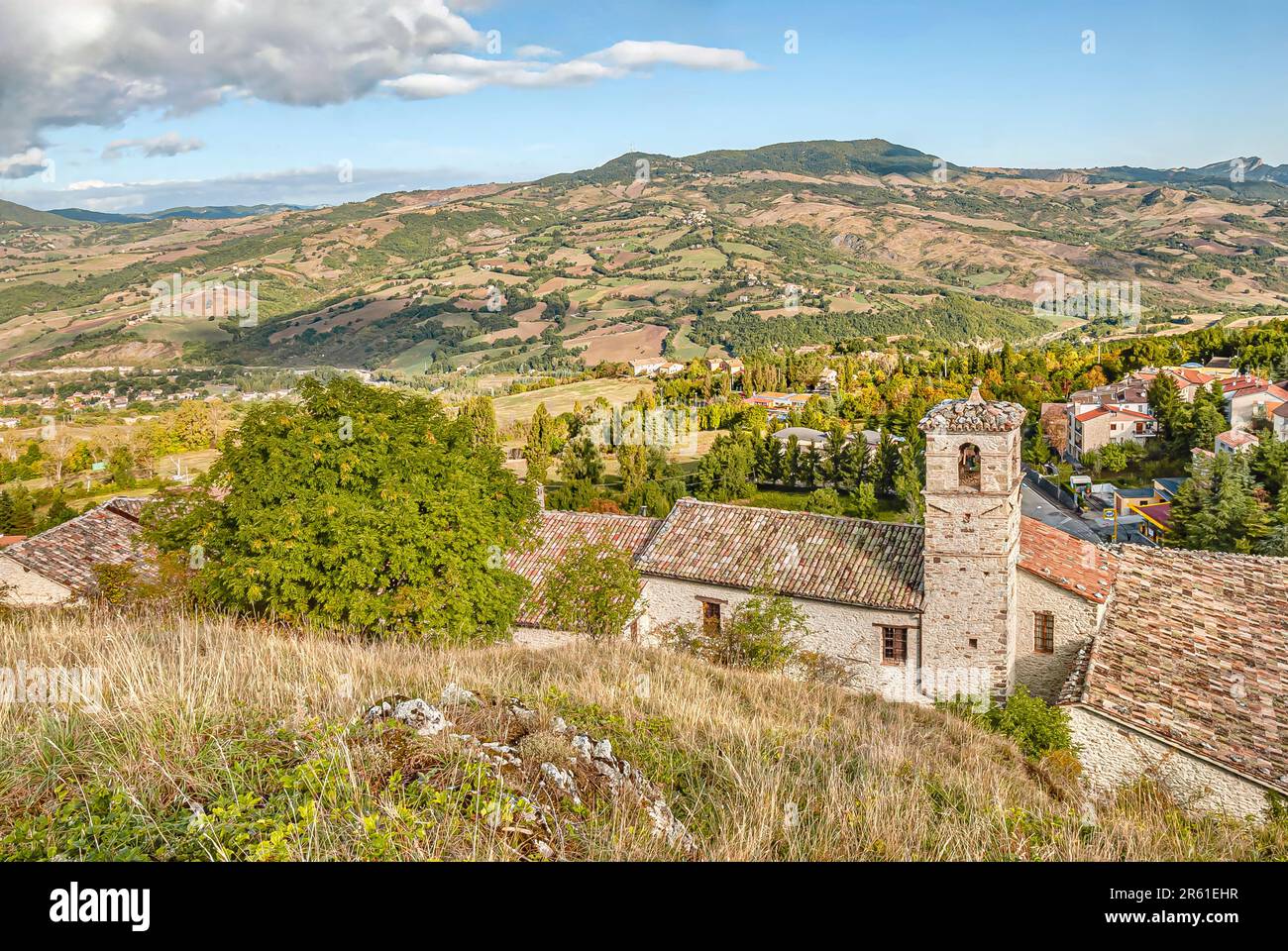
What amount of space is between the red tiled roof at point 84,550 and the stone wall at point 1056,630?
70.7 feet

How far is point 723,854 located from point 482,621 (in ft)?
37.6

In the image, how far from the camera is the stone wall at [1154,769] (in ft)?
42.0

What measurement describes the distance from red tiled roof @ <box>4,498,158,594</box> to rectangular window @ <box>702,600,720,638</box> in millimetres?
14066

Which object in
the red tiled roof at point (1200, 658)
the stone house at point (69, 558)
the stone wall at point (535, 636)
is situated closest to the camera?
the red tiled roof at point (1200, 658)

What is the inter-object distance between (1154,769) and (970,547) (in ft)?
18.2

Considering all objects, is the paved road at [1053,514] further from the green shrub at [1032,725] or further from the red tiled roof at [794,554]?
the green shrub at [1032,725]

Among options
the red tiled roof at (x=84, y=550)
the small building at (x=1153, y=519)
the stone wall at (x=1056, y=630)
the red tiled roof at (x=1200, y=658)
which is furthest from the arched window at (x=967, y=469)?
the small building at (x=1153, y=519)

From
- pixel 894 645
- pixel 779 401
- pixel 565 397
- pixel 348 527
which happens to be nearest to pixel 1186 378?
pixel 779 401

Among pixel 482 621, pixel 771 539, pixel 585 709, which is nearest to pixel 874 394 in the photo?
pixel 771 539

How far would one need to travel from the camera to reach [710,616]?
68.9 feet

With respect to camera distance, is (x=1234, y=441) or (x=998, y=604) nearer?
(x=998, y=604)

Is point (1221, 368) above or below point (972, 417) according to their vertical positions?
above

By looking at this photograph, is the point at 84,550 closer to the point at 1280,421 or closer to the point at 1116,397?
the point at 1280,421
